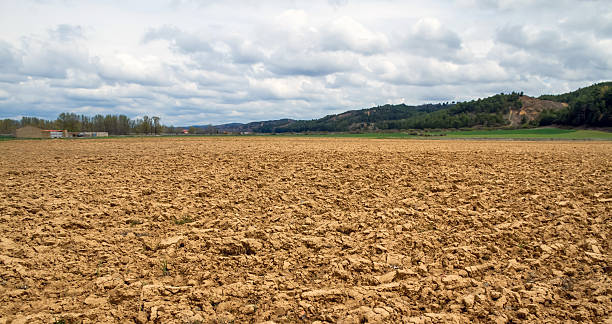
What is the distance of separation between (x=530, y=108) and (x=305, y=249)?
185m

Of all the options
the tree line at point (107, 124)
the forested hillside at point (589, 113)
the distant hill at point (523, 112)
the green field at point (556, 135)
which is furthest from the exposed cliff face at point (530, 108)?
the tree line at point (107, 124)

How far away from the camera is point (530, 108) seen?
6363 inches

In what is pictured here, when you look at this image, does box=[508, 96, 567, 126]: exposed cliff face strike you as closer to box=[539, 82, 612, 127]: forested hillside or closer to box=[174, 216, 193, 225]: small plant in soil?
box=[539, 82, 612, 127]: forested hillside

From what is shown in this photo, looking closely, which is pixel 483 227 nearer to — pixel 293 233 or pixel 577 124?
pixel 293 233

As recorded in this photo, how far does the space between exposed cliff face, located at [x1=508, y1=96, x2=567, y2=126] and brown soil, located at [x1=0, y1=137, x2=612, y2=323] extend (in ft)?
503

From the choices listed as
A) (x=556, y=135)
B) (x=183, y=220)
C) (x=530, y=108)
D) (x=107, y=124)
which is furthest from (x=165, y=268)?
(x=530, y=108)

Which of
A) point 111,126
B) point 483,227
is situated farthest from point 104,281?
point 111,126

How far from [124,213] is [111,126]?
487ft

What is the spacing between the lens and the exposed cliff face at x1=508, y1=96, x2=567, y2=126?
151000 millimetres

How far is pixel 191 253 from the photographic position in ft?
23.5

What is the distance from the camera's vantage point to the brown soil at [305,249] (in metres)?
5.36

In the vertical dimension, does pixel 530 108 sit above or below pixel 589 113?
above

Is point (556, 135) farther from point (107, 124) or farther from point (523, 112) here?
point (107, 124)

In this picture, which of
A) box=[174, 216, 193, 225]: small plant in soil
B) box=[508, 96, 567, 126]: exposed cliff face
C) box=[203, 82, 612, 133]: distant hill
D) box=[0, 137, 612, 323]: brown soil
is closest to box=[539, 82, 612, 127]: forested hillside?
box=[203, 82, 612, 133]: distant hill
